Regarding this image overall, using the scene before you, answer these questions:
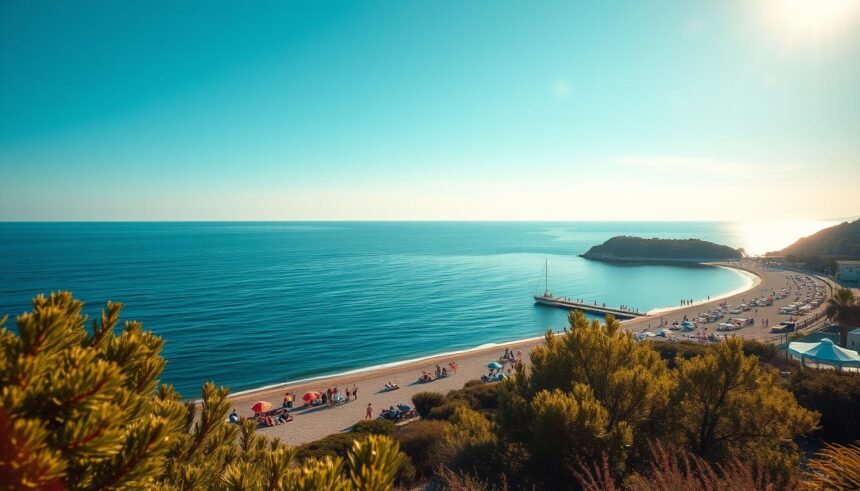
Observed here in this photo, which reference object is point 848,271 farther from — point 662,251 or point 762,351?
point 762,351

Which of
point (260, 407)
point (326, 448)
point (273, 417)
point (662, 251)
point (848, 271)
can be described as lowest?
point (273, 417)

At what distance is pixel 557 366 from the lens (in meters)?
9.40

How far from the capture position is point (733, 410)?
340 inches

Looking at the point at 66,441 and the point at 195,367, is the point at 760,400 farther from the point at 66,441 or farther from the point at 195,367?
the point at 195,367

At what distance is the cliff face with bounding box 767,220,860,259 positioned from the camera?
96500 mm

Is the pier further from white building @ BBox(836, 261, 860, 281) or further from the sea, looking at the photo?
white building @ BBox(836, 261, 860, 281)

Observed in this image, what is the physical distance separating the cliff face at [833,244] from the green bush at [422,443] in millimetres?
115522

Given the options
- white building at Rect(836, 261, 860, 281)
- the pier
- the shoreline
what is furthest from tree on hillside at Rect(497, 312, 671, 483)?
white building at Rect(836, 261, 860, 281)

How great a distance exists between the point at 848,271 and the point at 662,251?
5118 cm

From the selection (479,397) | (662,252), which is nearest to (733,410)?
(479,397)

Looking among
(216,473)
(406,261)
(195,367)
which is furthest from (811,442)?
(406,261)

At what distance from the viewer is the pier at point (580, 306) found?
5319 centimetres

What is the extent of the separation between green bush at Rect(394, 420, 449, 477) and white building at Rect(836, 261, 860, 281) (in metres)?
79.6

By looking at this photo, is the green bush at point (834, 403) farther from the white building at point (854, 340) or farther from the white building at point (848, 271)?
the white building at point (848, 271)
